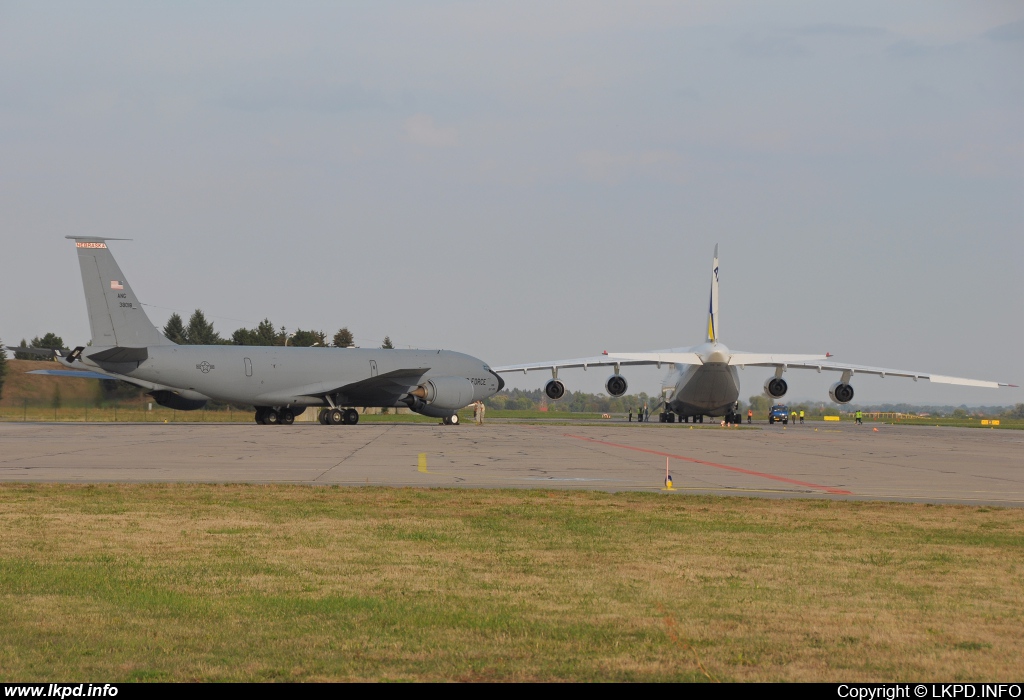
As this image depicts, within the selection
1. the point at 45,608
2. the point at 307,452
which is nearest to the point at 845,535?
the point at 45,608

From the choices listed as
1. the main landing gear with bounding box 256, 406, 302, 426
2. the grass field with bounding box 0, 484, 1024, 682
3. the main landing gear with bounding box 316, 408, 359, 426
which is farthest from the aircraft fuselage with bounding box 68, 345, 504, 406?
the grass field with bounding box 0, 484, 1024, 682

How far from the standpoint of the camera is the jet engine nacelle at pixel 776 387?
55938 millimetres

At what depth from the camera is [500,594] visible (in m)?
7.62

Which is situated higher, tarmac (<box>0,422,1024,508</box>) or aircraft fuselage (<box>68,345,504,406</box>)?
aircraft fuselage (<box>68,345,504,406</box>)

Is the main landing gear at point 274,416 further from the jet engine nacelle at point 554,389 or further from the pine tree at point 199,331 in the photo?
the pine tree at point 199,331

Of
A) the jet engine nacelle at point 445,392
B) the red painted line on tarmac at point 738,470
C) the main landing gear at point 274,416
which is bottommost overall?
the red painted line on tarmac at point 738,470

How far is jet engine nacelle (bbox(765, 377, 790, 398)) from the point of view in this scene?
55.9 meters

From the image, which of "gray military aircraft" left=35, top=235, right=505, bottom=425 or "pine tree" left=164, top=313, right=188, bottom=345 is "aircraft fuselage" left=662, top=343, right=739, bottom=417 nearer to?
"gray military aircraft" left=35, top=235, right=505, bottom=425

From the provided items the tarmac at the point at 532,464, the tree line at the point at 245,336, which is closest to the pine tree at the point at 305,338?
the tree line at the point at 245,336

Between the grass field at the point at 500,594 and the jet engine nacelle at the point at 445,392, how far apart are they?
3476cm

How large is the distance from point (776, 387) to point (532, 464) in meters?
36.7

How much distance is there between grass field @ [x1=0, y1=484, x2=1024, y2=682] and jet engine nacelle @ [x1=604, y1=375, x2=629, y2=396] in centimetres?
4113

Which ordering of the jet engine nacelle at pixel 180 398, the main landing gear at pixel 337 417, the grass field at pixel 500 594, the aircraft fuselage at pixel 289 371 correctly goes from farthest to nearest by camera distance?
the main landing gear at pixel 337 417 < the jet engine nacelle at pixel 180 398 < the aircraft fuselage at pixel 289 371 < the grass field at pixel 500 594
